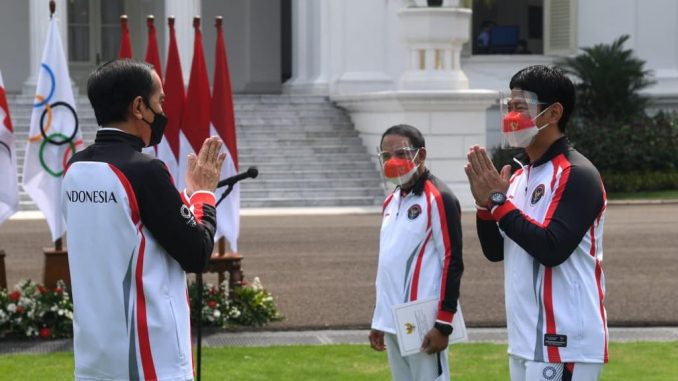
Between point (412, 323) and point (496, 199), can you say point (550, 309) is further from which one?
point (412, 323)

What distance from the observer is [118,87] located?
422 cm

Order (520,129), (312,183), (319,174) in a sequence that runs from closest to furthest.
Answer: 1. (520,129)
2. (312,183)
3. (319,174)

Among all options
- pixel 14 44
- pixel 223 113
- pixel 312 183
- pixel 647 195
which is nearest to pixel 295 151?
pixel 312 183

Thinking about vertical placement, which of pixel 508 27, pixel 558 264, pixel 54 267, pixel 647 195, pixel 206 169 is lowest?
pixel 647 195

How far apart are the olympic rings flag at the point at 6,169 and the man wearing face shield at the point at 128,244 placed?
20.8 feet

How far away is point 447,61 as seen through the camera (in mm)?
21609

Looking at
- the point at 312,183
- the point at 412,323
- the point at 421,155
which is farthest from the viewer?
the point at 312,183

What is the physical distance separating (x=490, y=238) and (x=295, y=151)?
19391mm

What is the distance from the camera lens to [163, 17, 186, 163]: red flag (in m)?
10.5

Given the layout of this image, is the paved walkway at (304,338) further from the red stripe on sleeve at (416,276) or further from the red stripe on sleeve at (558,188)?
the red stripe on sleeve at (558,188)

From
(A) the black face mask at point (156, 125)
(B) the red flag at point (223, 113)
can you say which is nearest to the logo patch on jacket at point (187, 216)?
(A) the black face mask at point (156, 125)

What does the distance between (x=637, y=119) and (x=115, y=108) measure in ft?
75.2

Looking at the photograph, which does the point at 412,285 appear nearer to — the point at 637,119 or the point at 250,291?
the point at 250,291

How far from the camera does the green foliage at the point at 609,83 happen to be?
26.1m
